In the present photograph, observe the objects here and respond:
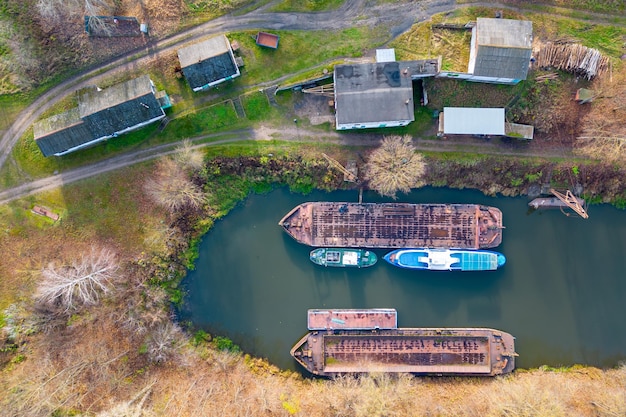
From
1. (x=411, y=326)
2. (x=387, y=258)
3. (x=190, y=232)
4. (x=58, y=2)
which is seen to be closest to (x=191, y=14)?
(x=58, y=2)

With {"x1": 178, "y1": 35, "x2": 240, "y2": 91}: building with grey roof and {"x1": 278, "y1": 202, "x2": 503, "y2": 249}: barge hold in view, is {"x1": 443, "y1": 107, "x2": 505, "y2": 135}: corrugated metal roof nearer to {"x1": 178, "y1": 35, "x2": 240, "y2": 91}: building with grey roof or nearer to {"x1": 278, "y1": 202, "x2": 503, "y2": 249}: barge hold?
{"x1": 278, "y1": 202, "x2": 503, "y2": 249}: barge hold

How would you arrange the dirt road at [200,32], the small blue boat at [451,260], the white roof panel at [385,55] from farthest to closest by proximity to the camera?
the small blue boat at [451,260]
the dirt road at [200,32]
the white roof panel at [385,55]

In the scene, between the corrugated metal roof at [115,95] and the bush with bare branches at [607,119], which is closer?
the corrugated metal roof at [115,95]

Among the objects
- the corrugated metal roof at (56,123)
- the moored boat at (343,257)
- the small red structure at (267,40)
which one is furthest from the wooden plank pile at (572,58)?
the corrugated metal roof at (56,123)

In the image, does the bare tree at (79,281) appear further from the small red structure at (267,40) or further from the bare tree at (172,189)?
the small red structure at (267,40)

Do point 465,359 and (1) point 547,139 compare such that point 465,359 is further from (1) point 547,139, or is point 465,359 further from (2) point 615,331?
(1) point 547,139

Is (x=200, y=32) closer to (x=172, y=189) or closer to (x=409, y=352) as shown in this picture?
(x=172, y=189)

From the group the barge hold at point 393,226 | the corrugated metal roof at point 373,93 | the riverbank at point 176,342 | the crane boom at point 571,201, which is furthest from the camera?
the barge hold at point 393,226

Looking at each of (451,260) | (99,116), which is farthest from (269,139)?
(451,260)
